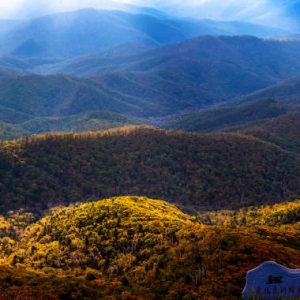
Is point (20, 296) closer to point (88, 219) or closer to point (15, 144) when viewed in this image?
point (88, 219)

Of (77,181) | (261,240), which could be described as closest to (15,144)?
(77,181)

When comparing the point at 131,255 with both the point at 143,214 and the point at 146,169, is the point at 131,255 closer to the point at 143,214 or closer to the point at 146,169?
the point at 143,214

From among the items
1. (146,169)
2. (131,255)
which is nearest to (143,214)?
(131,255)

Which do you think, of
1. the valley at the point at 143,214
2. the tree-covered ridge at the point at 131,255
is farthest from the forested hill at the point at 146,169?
the tree-covered ridge at the point at 131,255

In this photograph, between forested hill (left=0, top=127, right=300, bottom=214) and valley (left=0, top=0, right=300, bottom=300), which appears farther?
forested hill (left=0, top=127, right=300, bottom=214)

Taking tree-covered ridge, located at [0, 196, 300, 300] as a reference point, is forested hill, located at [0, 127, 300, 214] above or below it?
above

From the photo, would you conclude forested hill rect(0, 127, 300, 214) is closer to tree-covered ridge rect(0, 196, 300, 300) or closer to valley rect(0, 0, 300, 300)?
valley rect(0, 0, 300, 300)

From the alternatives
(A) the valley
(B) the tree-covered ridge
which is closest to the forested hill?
(A) the valley
